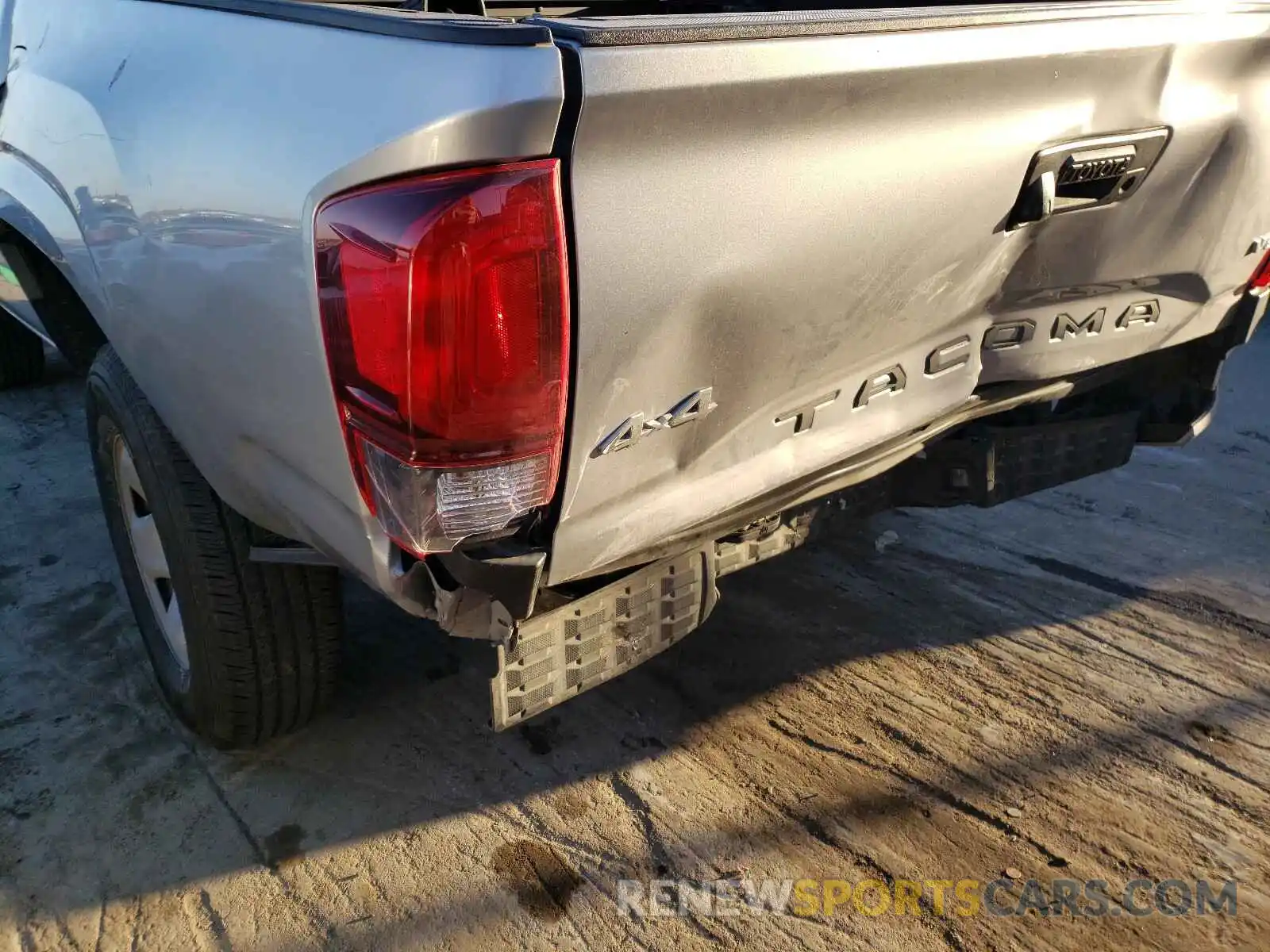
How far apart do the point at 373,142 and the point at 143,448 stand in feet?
3.69

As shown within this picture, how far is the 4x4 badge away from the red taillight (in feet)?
5.37

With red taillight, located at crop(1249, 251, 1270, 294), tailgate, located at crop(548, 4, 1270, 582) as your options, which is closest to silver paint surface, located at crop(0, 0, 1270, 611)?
tailgate, located at crop(548, 4, 1270, 582)

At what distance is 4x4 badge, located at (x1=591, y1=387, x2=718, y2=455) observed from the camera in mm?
1493

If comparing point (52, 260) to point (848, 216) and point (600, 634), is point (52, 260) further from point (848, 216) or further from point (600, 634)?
point (848, 216)

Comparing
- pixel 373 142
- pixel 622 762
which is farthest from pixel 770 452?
pixel 622 762

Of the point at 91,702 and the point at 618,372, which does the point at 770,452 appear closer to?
the point at 618,372

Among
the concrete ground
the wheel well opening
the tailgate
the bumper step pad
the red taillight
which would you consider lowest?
the concrete ground

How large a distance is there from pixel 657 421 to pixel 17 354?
407 cm

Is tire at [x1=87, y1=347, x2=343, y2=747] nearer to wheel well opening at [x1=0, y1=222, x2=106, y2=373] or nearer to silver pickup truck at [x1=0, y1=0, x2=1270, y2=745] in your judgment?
silver pickup truck at [x1=0, y1=0, x2=1270, y2=745]

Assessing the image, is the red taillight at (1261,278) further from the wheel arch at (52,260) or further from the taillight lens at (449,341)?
the wheel arch at (52,260)

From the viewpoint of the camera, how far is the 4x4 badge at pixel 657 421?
149 cm

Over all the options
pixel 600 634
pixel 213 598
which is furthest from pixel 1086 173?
pixel 213 598

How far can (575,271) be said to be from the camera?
1348 mm

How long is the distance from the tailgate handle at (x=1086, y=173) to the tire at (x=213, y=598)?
1.58m
